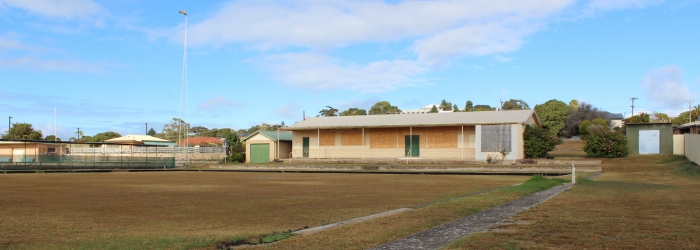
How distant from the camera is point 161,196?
14.9 meters

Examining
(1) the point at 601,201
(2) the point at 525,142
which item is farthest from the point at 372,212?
(2) the point at 525,142

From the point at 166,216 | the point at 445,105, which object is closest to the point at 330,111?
the point at 445,105

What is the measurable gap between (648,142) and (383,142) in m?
18.2

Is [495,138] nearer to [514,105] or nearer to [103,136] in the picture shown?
[514,105]

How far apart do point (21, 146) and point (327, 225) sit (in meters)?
59.8

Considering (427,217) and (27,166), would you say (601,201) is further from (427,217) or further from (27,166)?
(27,166)

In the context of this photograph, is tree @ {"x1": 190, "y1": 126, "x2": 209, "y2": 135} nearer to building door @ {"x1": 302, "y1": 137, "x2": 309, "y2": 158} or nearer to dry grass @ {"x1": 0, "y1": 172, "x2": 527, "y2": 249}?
building door @ {"x1": 302, "y1": 137, "x2": 309, "y2": 158}

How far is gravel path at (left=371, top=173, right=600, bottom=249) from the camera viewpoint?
22.6 feet

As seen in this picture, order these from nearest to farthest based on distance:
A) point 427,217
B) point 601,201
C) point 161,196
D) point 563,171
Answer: point 427,217 → point 601,201 → point 161,196 → point 563,171

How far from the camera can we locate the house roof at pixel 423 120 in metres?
38.2

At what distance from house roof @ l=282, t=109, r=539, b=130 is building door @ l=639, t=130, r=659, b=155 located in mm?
7242

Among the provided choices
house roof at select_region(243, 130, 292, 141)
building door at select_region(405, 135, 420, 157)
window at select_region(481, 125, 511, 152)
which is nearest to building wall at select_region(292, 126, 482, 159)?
building door at select_region(405, 135, 420, 157)

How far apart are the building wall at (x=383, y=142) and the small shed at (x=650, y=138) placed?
413 inches

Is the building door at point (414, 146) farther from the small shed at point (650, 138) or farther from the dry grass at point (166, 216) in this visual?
the dry grass at point (166, 216)
